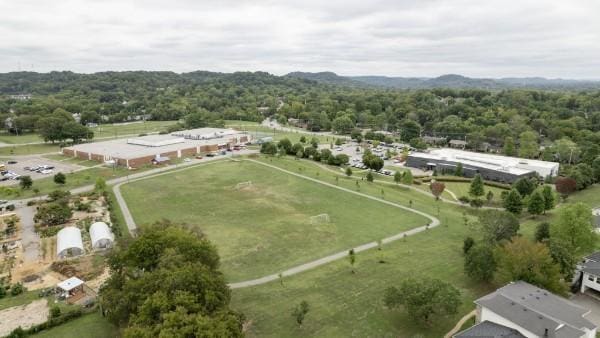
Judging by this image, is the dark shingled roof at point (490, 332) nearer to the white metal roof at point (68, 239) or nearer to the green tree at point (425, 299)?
the green tree at point (425, 299)

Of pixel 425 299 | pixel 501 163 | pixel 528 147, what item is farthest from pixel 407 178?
pixel 528 147

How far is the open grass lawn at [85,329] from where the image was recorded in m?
24.3

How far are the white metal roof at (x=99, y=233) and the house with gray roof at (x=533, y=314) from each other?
106 feet

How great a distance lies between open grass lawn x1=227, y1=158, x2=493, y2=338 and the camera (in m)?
24.8

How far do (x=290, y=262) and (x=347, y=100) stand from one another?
435 ft

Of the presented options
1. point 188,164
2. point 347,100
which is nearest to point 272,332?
point 188,164

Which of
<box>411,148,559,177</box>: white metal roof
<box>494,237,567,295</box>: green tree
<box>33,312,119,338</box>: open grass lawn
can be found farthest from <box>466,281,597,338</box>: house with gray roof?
<box>411,148,559,177</box>: white metal roof

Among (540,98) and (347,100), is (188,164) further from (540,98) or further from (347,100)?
(540,98)

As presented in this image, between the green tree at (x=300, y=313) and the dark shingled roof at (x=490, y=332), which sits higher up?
the dark shingled roof at (x=490, y=332)

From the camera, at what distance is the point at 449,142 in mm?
102562

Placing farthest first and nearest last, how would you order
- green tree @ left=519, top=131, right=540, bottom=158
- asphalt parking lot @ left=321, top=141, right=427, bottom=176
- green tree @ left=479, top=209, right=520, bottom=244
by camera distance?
green tree @ left=519, top=131, right=540, bottom=158 < asphalt parking lot @ left=321, top=141, right=427, bottom=176 < green tree @ left=479, top=209, right=520, bottom=244

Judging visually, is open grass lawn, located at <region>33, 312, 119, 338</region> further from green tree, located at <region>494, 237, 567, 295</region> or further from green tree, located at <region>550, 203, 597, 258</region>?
green tree, located at <region>550, 203, 597, 258</region>

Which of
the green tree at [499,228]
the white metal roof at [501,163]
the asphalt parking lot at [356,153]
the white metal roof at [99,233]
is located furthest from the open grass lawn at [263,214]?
the white metal roof at [501,163]

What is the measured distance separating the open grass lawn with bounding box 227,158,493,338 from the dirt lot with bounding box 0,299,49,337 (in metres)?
13.2
